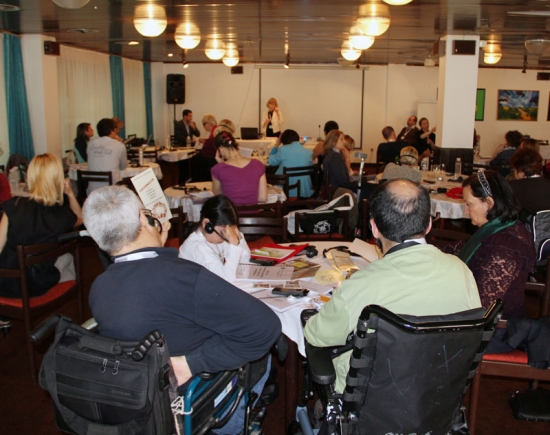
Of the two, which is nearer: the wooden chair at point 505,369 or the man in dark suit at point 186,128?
the wooden chair at point 505,369

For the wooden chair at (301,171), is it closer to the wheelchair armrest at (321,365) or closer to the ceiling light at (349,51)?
the ceiling light at (349,51)

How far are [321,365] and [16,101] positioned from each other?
Result: 8.66 m

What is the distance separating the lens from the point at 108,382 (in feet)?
6.00

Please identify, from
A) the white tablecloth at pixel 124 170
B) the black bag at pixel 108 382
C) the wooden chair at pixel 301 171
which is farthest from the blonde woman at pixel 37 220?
the white tablecloth at pixel 124 170

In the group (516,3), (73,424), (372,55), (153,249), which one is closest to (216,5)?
(516,3)

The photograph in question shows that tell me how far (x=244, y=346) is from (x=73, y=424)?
24.6 inches

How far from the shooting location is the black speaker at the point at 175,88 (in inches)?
625

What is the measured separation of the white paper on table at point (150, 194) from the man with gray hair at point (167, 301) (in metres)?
0.84

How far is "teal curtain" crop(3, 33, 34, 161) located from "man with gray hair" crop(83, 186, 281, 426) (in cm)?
804

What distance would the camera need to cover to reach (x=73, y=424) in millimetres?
1956

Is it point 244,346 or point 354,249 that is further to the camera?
point 354,249

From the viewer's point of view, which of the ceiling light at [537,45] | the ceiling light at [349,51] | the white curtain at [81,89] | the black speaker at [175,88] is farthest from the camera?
the black speaker at [175,88]

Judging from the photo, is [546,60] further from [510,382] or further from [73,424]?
[73,424]

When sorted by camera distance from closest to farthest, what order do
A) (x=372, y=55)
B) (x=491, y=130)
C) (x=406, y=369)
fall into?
(x=406, y=369), (x=372, y=55), (x=491, y=130)
